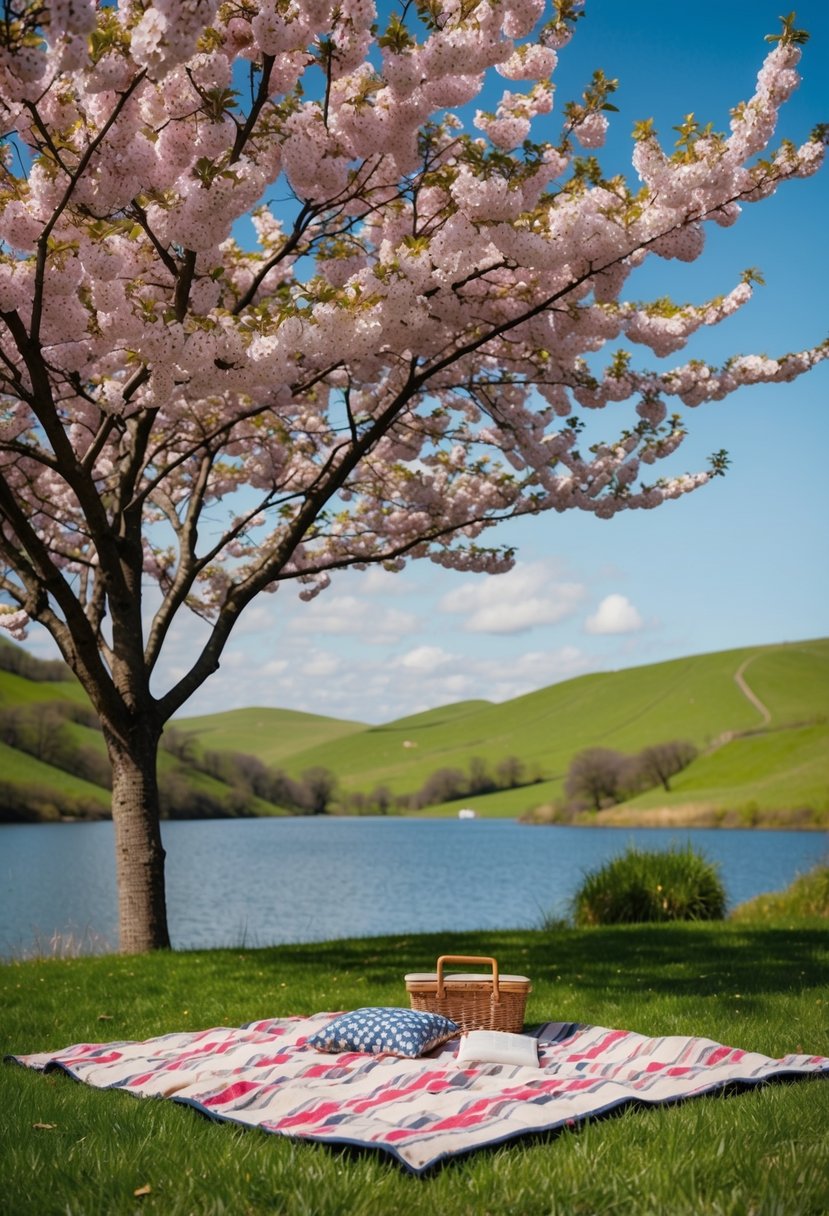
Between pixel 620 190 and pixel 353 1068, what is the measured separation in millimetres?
5894

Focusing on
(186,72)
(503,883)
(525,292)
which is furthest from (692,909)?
(503,883)

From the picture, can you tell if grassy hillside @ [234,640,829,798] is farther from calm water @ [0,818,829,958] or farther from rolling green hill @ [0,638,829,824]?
calm water @ [0,818,829,958]

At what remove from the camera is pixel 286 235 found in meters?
10.4

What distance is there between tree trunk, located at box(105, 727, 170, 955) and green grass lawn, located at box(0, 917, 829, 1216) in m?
2.33

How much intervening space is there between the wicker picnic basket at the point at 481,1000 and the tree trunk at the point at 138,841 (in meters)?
4.58

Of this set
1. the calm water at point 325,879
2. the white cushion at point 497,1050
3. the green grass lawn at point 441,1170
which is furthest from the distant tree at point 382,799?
the white cushion at point 497,1050

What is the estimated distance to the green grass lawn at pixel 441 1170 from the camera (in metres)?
3.12

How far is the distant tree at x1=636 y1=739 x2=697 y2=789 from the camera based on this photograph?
81.1 meters

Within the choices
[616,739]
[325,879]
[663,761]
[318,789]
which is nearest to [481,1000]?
[325,879]

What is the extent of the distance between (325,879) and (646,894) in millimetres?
22071

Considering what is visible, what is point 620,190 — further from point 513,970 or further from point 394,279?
point 513,970

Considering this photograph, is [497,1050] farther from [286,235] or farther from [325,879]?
[325,879]

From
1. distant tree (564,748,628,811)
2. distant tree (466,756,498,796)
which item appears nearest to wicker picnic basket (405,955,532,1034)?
distant tree (564,748,628,811)

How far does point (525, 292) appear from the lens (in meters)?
8.25
